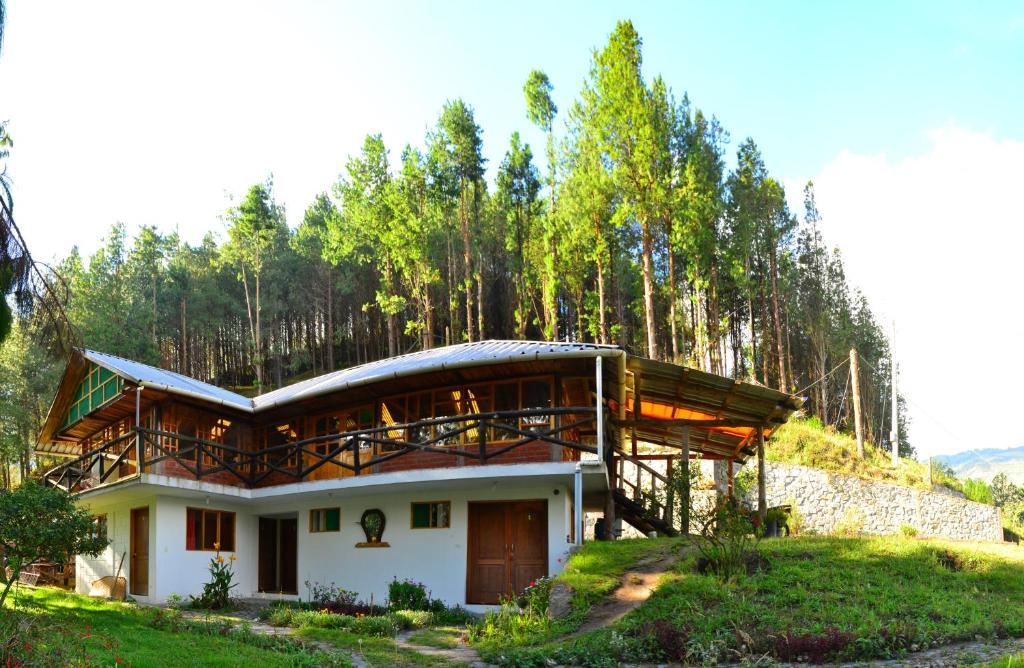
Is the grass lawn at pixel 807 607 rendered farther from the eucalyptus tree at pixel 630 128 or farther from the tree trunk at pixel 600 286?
the tree trunk at pixel 600 286

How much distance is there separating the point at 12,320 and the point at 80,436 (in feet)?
60.2

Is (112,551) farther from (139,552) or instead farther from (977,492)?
(977,492)

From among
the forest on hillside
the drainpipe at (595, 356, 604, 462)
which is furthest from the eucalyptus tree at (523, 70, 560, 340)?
the drainpipe at (595, 356, 604, 462)

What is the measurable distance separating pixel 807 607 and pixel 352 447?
32.7ft

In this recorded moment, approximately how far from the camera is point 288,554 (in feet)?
66.4

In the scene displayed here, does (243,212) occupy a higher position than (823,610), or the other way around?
(243,212)

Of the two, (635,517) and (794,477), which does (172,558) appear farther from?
(794,477)

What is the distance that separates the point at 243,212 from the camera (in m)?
44.8

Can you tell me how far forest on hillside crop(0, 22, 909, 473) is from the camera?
99.2ft

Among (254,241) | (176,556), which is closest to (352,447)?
(176,556)

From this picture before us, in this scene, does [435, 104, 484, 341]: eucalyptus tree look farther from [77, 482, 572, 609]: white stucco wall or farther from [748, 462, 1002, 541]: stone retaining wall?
[77, 482, 572, 609]: white stucco wall

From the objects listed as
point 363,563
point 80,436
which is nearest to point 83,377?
point 80,436

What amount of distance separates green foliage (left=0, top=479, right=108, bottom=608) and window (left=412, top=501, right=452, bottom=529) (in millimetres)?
6048

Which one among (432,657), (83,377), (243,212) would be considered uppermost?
(243,212)
